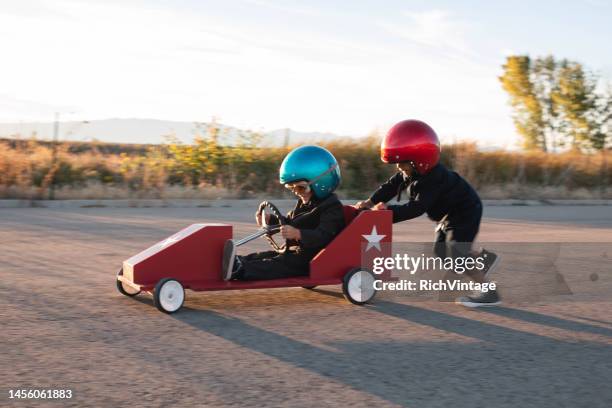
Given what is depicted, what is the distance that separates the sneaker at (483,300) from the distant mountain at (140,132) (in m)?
10.4

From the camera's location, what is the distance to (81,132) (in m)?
18.2

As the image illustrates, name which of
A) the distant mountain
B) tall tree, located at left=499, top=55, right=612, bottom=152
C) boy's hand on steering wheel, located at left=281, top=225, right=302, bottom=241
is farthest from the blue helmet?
tall tree, located at left=499, top=55, right=612, bottom=152

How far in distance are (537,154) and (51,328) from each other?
24862 mm

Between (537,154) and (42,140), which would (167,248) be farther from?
(537,154)

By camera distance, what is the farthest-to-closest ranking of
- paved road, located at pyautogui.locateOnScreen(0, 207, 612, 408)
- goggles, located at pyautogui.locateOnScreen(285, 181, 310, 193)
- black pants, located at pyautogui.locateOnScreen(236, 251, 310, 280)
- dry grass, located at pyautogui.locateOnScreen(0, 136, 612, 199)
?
dry grass, located at pyautogui.locateOnScreen(0, 136, 612, 199) → goggles, located at pyautogui.locateOnScreen(285, 181, 310, 193) → black pants, located at pyautogui.locateOnScreen(236, 251, 310, 280) → paved road, located at pyautogui.locateOnScreen(0, 207, 612, 408)

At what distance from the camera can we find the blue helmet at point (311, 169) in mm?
6383

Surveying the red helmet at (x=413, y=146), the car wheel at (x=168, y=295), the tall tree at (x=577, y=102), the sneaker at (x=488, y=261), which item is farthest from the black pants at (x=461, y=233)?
the tall tree at (x=577, y=102)

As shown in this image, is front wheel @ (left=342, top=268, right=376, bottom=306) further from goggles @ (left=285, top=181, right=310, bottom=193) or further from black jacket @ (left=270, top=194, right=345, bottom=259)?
goggles @ (left=285, top=181, right=310, bottom=193)

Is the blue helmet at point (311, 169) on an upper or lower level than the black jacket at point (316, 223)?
upper

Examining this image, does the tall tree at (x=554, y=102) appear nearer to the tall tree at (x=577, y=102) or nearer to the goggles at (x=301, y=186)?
the tall tree at (x=577, y=102)

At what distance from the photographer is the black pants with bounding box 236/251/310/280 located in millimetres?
6086

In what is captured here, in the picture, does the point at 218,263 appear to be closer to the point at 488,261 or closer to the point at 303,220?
the point at 303,220

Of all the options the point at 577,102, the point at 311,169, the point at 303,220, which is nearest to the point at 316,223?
the point at 303,220

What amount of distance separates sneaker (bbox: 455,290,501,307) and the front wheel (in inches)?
30.8
